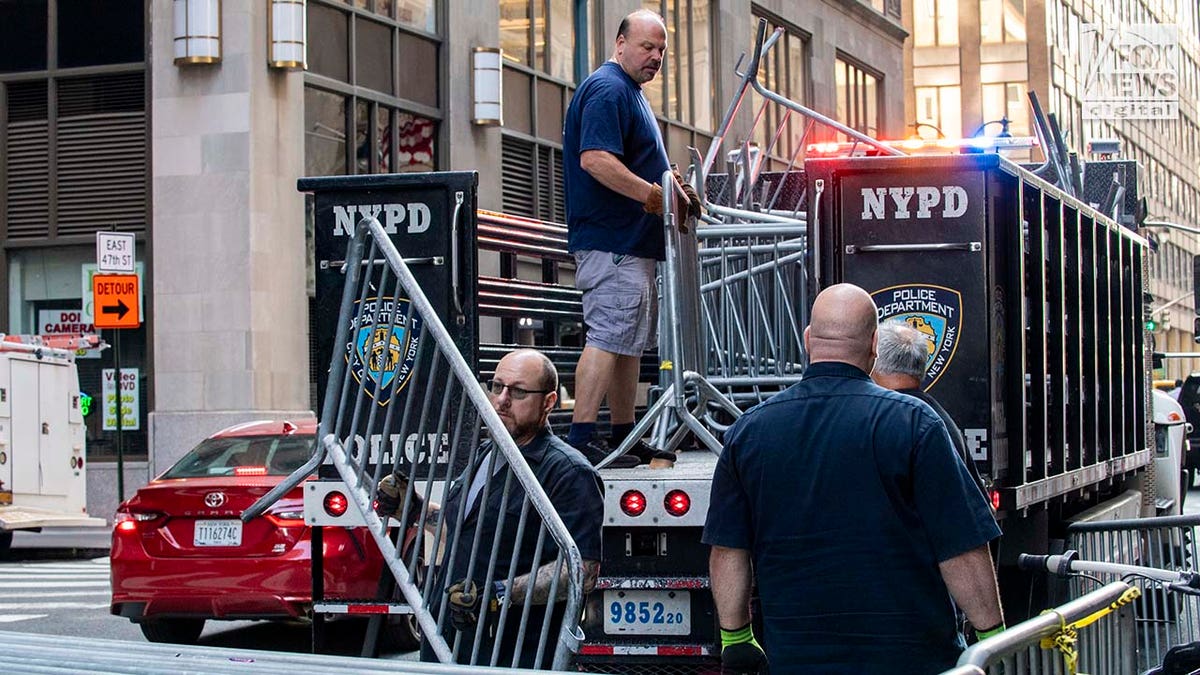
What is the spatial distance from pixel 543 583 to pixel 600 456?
5.81 feet

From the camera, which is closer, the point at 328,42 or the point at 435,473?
the point at 435,473

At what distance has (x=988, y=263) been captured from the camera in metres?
7.55

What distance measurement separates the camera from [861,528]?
4.62 metres

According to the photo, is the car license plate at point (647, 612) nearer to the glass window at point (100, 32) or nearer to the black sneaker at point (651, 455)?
the black sneaker at point (651, 455)

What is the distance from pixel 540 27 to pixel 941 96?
49.9m

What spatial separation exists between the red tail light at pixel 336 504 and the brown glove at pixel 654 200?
5.48ft

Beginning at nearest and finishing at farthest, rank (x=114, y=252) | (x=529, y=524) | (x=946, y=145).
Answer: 1. (x=529, y=524)
2. (x=946, y=145)
3. (x=114, y=252)

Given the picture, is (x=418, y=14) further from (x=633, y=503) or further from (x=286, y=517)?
(x=633, y=503)

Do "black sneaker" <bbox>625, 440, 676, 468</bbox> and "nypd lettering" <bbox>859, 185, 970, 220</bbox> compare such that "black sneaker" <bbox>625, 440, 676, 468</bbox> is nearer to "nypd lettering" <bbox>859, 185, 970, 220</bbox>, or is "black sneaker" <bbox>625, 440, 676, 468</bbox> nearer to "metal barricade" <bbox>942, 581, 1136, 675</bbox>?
"nypd lettering" <bbox>859, 185, 970, 220</bbox>

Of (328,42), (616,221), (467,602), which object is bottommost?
(467,602)

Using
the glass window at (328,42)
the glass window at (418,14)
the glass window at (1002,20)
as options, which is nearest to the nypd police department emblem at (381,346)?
the glass window at (328,42)

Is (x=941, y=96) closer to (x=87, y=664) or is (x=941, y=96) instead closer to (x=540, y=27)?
(x=540, y=27)

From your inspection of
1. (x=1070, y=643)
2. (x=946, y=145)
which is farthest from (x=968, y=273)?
(x=946, y=145)

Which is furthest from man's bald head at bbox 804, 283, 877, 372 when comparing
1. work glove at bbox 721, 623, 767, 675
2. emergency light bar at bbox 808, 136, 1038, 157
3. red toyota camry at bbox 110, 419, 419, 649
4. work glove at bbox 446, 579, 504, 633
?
red toyota camry at bbox 110, 419, 419, 649
